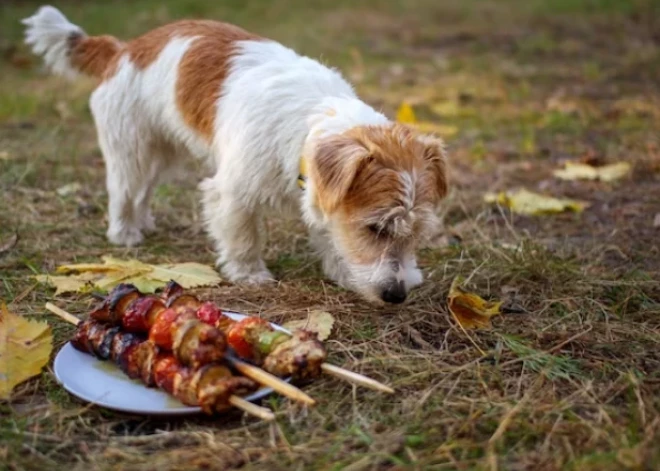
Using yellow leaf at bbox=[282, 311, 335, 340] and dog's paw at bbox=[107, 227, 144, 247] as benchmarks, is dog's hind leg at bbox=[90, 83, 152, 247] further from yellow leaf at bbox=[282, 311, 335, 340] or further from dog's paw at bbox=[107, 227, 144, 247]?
yellow leaf at bbox=[282, 311, 335, 340]

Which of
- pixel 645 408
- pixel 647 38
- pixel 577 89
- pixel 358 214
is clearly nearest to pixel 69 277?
pixel 358 214

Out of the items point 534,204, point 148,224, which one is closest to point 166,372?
point 148,224

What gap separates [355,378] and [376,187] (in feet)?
3.21

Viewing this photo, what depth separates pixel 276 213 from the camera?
4477mm

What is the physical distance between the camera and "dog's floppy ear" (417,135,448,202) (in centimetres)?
383

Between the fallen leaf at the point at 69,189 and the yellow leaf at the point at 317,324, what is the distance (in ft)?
8.85

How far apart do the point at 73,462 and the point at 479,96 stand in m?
7.05

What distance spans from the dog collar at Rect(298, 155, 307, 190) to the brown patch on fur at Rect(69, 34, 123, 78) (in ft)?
5.88

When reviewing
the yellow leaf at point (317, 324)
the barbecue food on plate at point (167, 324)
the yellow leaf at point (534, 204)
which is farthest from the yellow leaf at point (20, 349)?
the yellow leaf at point (534, 204)

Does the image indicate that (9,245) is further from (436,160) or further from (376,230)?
(436,160)

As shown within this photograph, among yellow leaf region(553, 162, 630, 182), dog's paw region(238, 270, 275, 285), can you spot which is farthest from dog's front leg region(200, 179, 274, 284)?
yellow leaf region(553, 162, 630, 182)

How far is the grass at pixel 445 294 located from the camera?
8.83ft

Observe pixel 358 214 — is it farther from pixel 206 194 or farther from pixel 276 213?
pixel 206 194

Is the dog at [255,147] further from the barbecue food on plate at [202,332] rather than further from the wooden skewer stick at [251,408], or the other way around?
the wooden skewer stick at [251,408]
